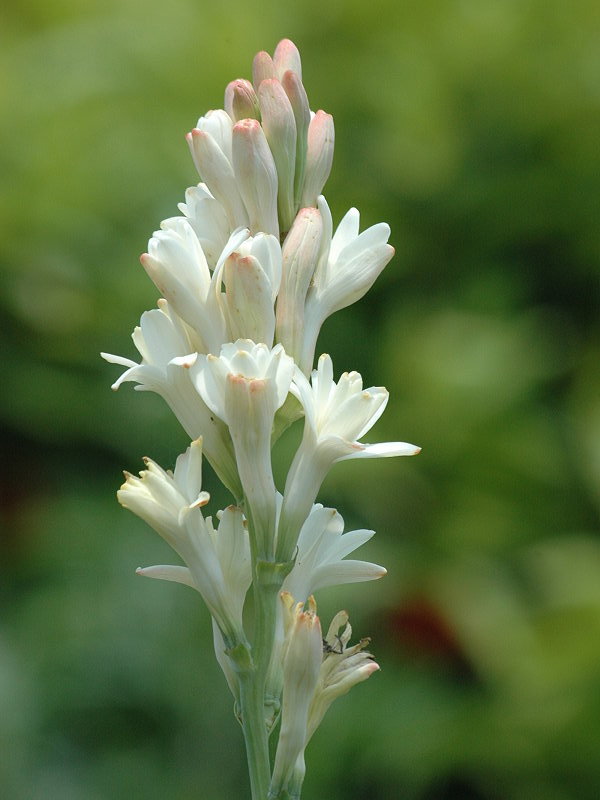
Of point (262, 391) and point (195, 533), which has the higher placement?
point (262, 391)

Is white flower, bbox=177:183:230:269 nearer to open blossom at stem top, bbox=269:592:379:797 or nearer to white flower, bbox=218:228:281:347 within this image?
white flower, bbox=218:228:281:347

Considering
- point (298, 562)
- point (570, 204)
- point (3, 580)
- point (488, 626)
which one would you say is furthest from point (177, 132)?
point (298, 562)

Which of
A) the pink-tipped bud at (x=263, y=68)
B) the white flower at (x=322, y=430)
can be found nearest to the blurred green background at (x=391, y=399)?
the white flower at (x=322, y=430)

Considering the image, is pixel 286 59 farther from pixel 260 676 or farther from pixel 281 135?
pixel 260 676

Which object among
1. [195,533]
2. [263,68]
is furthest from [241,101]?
[195,533]

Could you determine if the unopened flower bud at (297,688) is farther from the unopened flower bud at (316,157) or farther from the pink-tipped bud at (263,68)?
the pink-tipped bud at (263,68)

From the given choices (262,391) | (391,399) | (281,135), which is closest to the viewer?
(262,391)

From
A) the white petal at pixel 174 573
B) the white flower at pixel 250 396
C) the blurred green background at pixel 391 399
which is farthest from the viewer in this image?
the blurred green background at pixel 391 399
